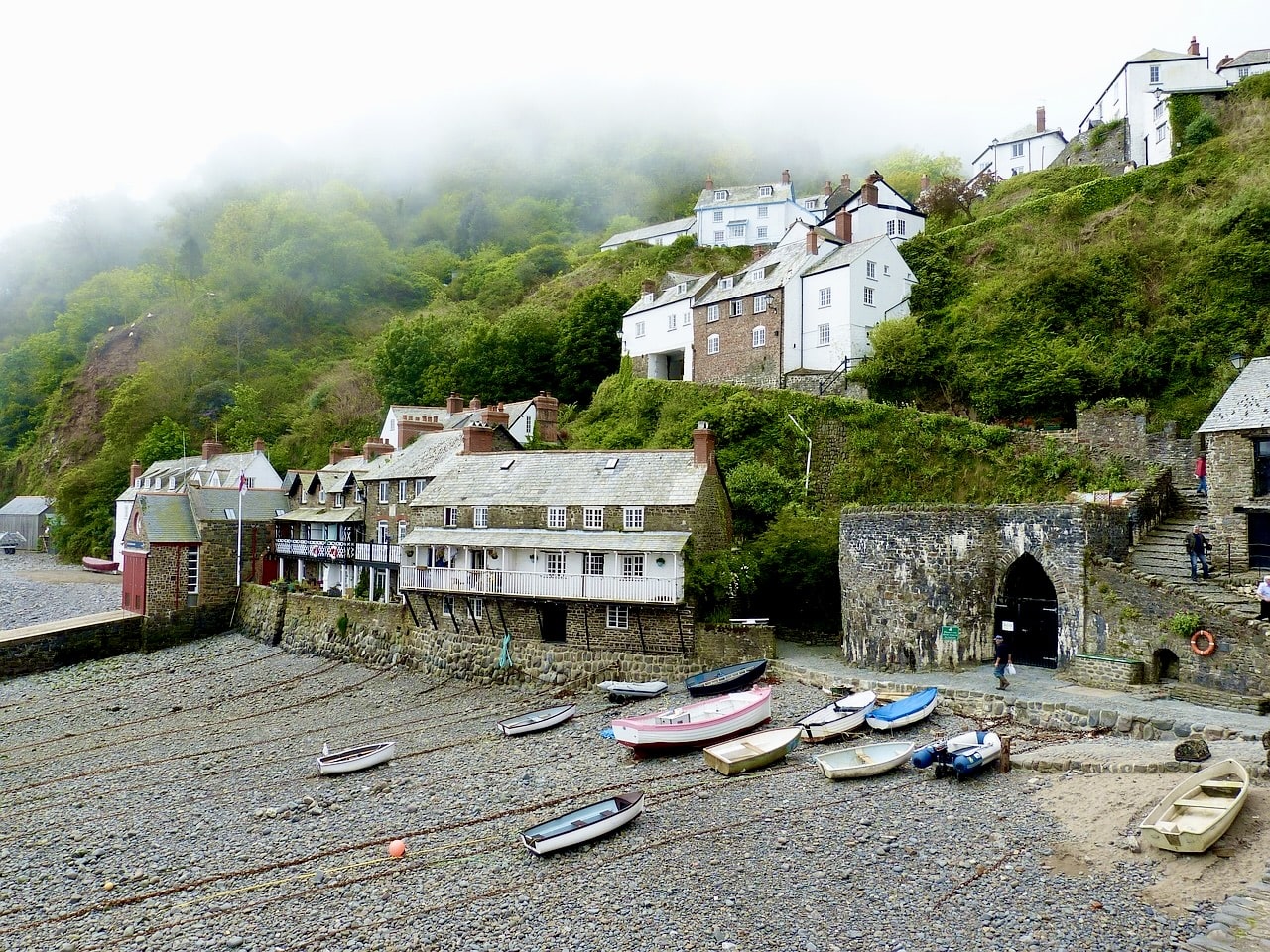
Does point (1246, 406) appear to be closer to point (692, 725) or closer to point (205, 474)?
point (692, 725)

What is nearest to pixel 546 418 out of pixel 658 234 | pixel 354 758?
pixel 354 758

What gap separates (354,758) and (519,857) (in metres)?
7.09

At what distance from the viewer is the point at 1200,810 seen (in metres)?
11.0

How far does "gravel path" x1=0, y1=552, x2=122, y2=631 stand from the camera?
1496 inches

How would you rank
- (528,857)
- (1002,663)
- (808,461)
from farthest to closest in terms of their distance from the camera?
(808,461) < (1002,663) < (528,857)

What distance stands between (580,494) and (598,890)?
15320 millimetres

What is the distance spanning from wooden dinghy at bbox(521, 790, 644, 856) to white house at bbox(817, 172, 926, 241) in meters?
40.1

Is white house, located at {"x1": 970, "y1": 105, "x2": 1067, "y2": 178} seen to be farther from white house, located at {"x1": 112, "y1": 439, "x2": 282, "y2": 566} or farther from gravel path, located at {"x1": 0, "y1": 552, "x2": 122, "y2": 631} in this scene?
gravel path, located at {"x1": 0, "y1": 552, "x2": 122, "y2": 631}

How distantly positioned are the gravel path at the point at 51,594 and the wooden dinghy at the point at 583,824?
34.6 meters

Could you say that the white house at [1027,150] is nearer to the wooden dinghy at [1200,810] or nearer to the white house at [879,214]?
the white house at [879,214]

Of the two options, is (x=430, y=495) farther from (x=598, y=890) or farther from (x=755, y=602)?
(x=598, y=890)

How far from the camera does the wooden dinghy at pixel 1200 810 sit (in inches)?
412

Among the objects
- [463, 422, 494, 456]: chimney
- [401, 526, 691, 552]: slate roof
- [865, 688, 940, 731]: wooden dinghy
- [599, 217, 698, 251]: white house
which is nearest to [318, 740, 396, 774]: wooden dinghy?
[401, 526, 691, 552]: slate roof

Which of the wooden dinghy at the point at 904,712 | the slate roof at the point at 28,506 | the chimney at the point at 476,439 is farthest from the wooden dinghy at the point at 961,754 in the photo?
the slate roof at the point at 28,506
